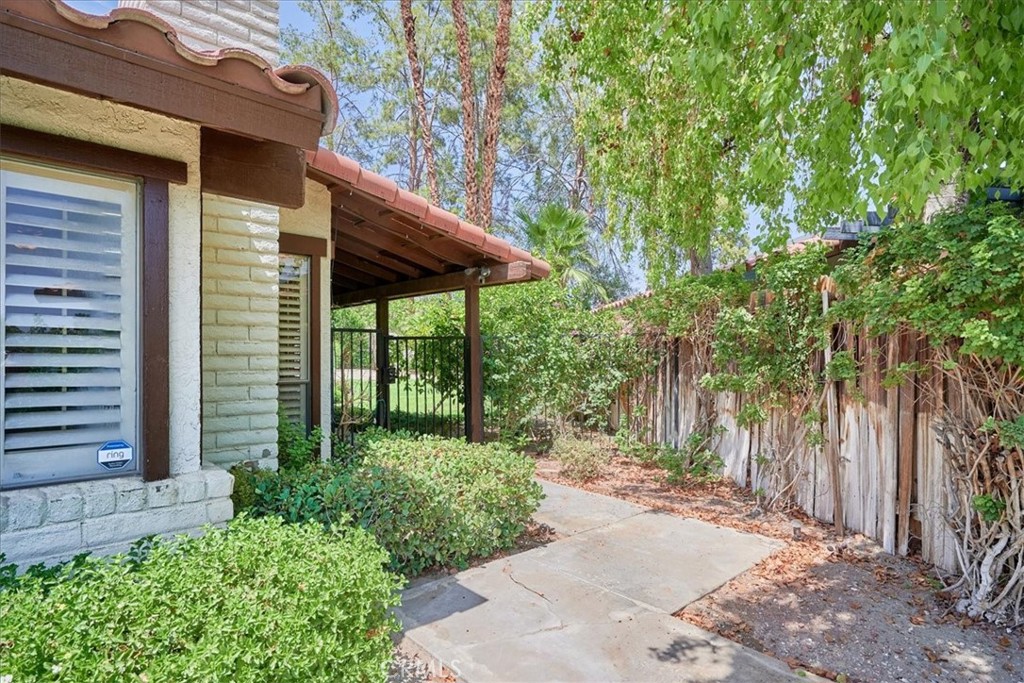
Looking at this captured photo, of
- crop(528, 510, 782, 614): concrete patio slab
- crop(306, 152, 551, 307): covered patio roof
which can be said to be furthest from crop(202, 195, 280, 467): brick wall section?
crop(528, 510, 782, 614): concrete patio slab

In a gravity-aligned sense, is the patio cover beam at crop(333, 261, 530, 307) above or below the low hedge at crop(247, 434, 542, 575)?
above

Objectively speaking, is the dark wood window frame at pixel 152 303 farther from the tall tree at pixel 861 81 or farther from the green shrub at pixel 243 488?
the tall tree at pixel 861 81

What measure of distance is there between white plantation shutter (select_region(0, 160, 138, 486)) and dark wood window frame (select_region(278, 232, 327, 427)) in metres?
2.70

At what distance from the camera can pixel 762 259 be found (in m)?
6.17

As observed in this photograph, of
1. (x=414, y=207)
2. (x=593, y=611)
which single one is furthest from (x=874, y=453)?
(x=414, y=207)

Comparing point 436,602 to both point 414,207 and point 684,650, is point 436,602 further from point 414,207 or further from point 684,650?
point 414,207

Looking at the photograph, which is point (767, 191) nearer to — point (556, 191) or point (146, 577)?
point (146, 577)

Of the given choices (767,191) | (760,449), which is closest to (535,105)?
(767,191)

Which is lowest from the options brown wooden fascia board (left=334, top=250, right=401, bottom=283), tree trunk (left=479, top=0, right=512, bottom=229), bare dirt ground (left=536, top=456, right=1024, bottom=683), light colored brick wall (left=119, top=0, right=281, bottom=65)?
bare dirt ground (left=536, top=456, right=1024, bottom=683)

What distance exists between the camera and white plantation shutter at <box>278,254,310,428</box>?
5.57 meters

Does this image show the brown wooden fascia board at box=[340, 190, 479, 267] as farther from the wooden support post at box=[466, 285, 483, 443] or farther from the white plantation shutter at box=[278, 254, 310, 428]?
the white plantation shutter at box=[278, 254, 310, 428]

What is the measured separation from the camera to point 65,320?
2.71 metres

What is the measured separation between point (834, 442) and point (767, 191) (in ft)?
10.9

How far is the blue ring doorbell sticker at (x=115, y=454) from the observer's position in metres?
2.77
